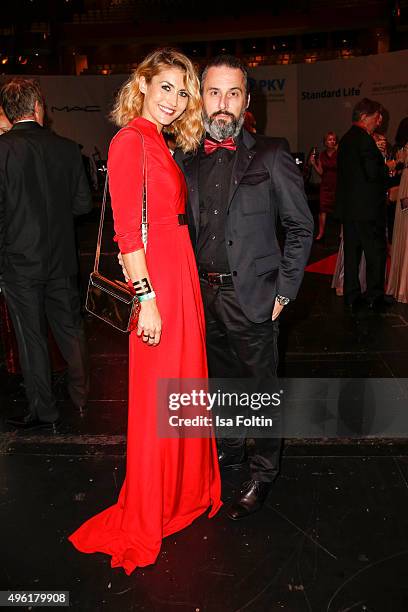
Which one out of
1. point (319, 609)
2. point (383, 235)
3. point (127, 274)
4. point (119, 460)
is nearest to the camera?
point (319, 609)

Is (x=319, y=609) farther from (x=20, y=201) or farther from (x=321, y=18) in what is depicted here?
(x=321, y=18)

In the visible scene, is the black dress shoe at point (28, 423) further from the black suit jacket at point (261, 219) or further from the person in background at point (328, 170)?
the person in background at point (328, 170)

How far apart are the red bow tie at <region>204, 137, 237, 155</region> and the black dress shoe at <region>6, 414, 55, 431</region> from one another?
187 cm

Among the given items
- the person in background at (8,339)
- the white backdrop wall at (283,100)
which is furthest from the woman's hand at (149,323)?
the white backdrop wall at (283,100)

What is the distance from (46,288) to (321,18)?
16225mm

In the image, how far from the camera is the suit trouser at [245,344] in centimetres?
250

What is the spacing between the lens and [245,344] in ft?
8.29

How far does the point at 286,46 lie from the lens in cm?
1855

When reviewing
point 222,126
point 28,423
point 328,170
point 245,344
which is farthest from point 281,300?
point 328,170

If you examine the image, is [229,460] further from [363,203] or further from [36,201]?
[363,203]

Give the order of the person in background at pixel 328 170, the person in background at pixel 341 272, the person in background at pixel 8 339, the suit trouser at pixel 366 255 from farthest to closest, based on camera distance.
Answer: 1. the person in background at pixel 328 170
2. the person in background at pixel 341 272
3. the suit trouser at pixel 366 255
4. the person in background at pixel 8 339

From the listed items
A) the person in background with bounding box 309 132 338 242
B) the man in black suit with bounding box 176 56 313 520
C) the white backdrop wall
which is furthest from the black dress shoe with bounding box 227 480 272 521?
the white backdrop wall

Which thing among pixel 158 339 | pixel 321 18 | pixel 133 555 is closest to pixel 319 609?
pixel 133 555

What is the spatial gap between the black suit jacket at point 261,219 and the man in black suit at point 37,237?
3.37 feet
